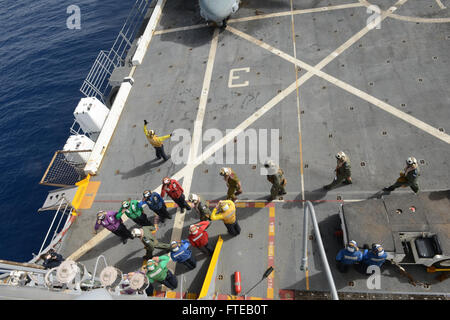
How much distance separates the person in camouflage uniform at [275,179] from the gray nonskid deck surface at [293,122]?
413mm

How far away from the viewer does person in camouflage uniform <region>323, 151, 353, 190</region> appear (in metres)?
8.91

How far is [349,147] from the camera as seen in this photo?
435 inches

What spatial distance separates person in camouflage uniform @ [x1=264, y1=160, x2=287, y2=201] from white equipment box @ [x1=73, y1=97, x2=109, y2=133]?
996cm

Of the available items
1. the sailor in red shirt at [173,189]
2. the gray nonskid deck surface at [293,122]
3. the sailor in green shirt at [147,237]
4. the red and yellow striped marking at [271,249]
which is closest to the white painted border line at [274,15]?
the gray nonskid deck surface at [293,122]

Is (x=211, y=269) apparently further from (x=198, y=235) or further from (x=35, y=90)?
(x=35, y=90)

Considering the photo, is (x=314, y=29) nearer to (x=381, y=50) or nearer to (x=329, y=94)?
(x=381, y=50)

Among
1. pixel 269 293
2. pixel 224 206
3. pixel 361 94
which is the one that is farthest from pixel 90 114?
pixel 361 94

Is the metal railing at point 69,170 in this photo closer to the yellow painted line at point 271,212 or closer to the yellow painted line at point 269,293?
the yellow painted line at point 271,212

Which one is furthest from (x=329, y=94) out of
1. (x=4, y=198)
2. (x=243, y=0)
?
(x=4, y=198)

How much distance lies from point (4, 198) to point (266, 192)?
17523mm

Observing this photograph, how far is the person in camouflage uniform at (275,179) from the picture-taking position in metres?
8.80

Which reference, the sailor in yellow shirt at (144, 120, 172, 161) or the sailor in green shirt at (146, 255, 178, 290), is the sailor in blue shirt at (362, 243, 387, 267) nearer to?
the sailor in green shirt at (146, 255, 178, 290)

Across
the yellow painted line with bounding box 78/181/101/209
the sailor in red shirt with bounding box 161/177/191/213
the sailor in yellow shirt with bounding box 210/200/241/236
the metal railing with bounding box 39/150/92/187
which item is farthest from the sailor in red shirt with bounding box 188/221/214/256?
the metal railing with bounding box 39/150/92/187

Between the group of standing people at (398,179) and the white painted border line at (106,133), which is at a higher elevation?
the white painted border line at (106,133)
